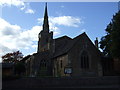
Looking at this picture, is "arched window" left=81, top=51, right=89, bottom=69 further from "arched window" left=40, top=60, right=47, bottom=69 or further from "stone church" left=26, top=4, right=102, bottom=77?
"arched window" left=40, top=60, right=47, bottom=69

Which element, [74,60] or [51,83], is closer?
[51,83]

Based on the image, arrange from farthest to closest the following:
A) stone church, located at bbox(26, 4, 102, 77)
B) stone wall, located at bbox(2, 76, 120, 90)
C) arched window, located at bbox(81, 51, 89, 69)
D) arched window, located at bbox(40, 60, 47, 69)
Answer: arched window, located at bbox(40, 60, 47, 69)
arched window, located at bbox(81, 51, 89, 69)
stone church, located at bbox(26, 4, 102, 77)
stone wall, located at bbox(2, 76, 120, 90)

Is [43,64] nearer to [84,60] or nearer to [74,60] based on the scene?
[74,60]

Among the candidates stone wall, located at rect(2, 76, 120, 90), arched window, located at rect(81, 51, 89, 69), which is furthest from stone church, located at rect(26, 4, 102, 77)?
stone wall, located at rect(2, 76, 120, 90)

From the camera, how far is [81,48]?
3878 centimetres

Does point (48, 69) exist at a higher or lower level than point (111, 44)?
lower

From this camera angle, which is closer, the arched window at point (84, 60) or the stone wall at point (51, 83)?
the stone wall at point (51, 83)

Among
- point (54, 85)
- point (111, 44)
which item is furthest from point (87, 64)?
point (54, 85)

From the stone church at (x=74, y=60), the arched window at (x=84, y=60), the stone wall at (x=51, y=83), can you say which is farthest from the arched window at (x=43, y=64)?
the stone wall at (x=51, y=83)

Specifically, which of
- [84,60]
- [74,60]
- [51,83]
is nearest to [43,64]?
[74,60]

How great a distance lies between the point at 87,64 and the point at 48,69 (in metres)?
10.4

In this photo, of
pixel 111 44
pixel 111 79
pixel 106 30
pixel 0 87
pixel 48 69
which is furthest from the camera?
pixel 48 69

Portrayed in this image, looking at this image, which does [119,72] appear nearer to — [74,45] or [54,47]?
[74,45]

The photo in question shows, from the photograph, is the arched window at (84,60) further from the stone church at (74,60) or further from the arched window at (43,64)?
the arched window at (43,64)
